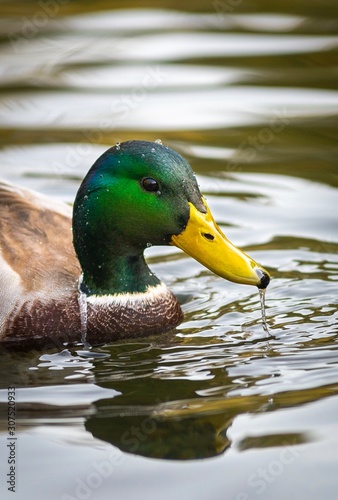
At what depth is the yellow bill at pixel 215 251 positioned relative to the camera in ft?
20.5

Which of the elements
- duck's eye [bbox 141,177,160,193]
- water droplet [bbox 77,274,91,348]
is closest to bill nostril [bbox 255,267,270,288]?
duck's eye [bbox 141,177,160,193]

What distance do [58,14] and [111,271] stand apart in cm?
637

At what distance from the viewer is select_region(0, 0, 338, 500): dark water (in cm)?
512

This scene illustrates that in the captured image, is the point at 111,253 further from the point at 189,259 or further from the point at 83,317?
the point at 189,259

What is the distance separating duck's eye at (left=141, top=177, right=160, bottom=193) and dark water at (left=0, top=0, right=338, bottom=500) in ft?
2.85

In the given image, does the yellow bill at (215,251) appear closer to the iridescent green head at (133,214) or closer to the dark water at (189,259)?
the iridescent green head at (133,214)

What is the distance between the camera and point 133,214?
21.2ft

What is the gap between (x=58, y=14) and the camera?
12.5m

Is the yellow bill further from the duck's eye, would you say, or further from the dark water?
the dark water

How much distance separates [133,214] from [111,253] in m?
0.28

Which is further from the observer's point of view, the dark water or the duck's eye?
the duck's eye

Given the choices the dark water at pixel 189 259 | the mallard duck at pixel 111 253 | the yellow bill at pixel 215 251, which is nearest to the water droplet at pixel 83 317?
the mallard duck at pixel 111 253

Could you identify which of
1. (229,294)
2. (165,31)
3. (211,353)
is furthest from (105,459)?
(165,31)

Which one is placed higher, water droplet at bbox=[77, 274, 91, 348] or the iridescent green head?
the iridescent green head
